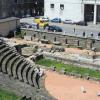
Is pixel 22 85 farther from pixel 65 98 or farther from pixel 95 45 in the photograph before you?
pixel 95 45

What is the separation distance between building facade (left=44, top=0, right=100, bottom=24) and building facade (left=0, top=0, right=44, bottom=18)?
6604 mm

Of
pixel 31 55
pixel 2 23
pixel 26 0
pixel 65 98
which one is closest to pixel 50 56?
pixel 31 55

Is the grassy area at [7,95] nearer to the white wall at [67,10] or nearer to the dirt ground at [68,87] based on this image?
the dirt ground at [68,87]

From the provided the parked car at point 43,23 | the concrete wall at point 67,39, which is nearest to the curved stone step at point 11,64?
the concrete wall at point 67,39

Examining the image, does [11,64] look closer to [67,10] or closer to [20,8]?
[67,10]

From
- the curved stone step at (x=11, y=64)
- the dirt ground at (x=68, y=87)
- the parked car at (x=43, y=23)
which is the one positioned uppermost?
the parked car at (x=43, y=23)

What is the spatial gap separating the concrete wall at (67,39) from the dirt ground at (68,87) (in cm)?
1286

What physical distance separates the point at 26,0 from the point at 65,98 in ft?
156

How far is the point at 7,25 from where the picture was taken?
5288 centimetres

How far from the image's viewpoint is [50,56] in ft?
128

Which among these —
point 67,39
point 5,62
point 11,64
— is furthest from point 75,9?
point 5,62

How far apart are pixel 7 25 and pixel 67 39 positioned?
9.94 metres

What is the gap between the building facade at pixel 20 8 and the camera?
6888 cm

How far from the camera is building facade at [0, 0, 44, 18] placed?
2712 inches
